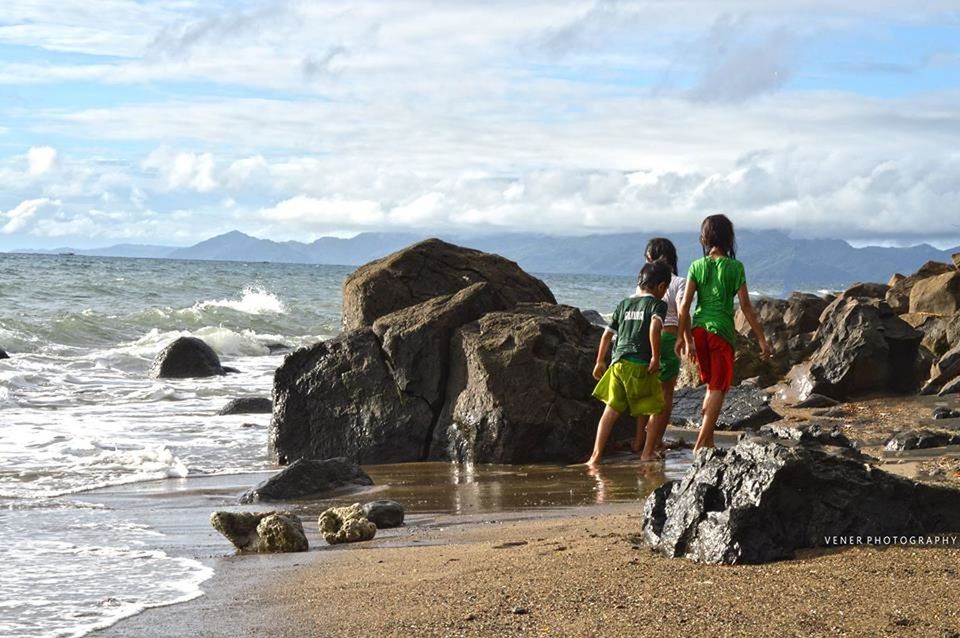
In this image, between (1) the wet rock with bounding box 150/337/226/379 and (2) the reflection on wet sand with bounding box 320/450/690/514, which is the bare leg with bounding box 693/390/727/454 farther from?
(1) the wet rock with bounding box 150/337/226/379

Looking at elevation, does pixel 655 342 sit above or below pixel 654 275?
below

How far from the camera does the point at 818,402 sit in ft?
43.5

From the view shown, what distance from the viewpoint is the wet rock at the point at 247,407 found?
14.7m

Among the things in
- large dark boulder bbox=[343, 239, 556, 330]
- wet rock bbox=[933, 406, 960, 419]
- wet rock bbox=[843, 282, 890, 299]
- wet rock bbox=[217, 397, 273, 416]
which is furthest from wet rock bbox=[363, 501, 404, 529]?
wet rock bbox=[843, 282, 890, 299]

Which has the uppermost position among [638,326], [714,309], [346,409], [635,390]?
[714,309]

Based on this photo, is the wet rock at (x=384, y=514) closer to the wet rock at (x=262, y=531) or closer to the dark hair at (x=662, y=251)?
the wet rock at (x=262, y=531)

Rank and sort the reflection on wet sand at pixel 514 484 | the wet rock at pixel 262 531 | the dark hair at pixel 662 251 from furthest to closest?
the dark hair at pixel 662 251, the reflection on wet sand at pixel 514 484, the wet rock at pixel 262 531

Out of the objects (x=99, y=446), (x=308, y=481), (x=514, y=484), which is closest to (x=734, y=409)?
(x=514, y=484)

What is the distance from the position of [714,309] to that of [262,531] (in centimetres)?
370

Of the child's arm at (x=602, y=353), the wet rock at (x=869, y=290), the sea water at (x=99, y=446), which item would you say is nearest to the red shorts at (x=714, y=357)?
the child's arm at (x=602, y=353)

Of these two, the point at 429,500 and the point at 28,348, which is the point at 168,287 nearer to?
the point at 28,348

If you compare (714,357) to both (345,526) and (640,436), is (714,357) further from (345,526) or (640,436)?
(345,526)

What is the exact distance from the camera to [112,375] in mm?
19953

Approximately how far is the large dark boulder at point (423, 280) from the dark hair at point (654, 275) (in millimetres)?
2576
